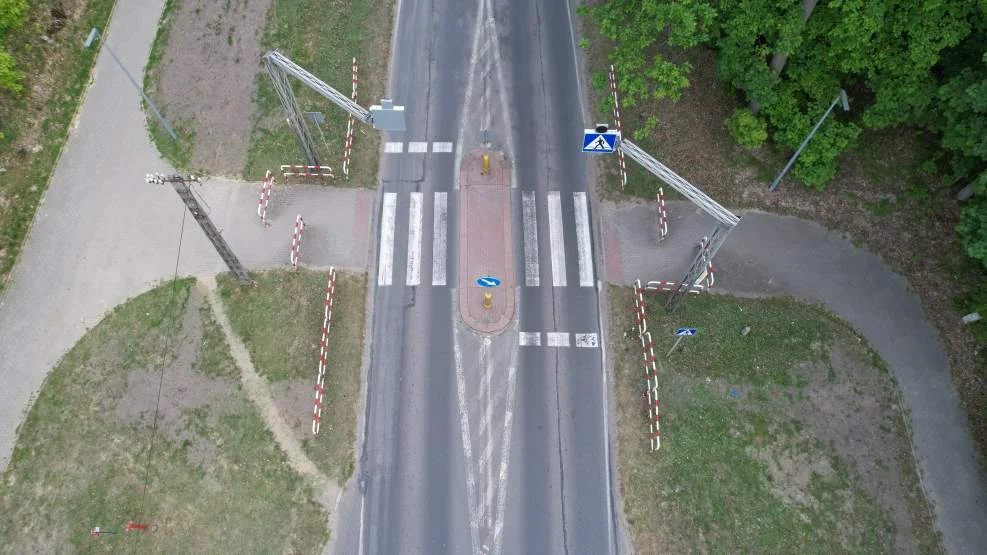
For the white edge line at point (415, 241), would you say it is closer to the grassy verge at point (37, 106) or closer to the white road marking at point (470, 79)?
the white road marking at point (470, 79)

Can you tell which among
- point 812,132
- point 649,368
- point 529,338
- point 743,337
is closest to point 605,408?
point 649,368

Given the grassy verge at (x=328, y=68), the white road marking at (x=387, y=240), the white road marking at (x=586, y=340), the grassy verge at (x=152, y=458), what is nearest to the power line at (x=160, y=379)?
the grassy verge at (x=152, y=458)

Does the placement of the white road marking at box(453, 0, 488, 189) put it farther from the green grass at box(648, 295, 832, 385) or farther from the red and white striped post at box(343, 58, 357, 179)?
the green grass at box(648, 295, 832, 385)

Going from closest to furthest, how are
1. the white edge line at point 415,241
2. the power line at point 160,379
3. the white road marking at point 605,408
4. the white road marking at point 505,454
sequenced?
the white road marking at point 505,454 → the power line at point 160,379 → the white road marking at point 605,408 → the white edge line at point 415,241

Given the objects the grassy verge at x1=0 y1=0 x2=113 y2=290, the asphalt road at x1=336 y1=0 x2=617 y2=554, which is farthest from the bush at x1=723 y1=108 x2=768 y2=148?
the grassy verge at x1=0 y1=0 x2=113 y2=290

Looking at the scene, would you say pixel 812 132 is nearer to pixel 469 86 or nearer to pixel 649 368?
pixel 649 368

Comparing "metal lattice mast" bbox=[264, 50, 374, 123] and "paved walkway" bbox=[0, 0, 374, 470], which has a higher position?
"metal lattice mast" bbox=[264, 50, 374, 123]
